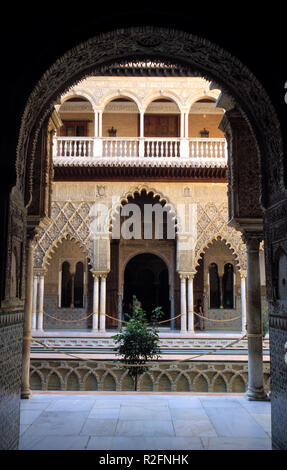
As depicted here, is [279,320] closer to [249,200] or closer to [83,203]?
[249,200]

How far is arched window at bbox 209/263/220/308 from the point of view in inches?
555

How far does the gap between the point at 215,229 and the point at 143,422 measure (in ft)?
27.8

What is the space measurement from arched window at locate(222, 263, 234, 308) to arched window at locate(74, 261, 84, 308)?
15.8 ft

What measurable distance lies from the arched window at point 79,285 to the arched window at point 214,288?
4376 mm

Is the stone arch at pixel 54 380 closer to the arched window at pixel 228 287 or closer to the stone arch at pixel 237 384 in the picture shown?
the stone arch at pixel 237 384

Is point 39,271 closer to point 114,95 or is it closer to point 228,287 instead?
point 114,95

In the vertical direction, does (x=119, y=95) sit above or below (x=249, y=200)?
above

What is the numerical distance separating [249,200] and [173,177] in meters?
7.26

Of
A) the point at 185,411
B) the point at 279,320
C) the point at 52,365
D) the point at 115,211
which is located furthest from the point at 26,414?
the point at 115,211

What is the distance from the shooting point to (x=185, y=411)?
178 inches

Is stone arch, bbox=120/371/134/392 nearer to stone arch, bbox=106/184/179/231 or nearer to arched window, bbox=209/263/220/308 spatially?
stone arch, bbox=106/184/179/231

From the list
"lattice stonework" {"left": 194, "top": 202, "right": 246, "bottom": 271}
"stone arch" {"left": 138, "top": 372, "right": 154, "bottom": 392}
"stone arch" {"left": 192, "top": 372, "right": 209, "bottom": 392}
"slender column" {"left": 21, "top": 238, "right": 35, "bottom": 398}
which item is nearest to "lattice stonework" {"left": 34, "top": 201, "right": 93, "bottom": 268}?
"lattice stonework" {"left": 194, "top": 202, "right": 246, "bottom": 271}

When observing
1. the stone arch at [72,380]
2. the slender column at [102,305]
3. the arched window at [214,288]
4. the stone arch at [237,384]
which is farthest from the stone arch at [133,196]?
the stone arch at [237,384]
